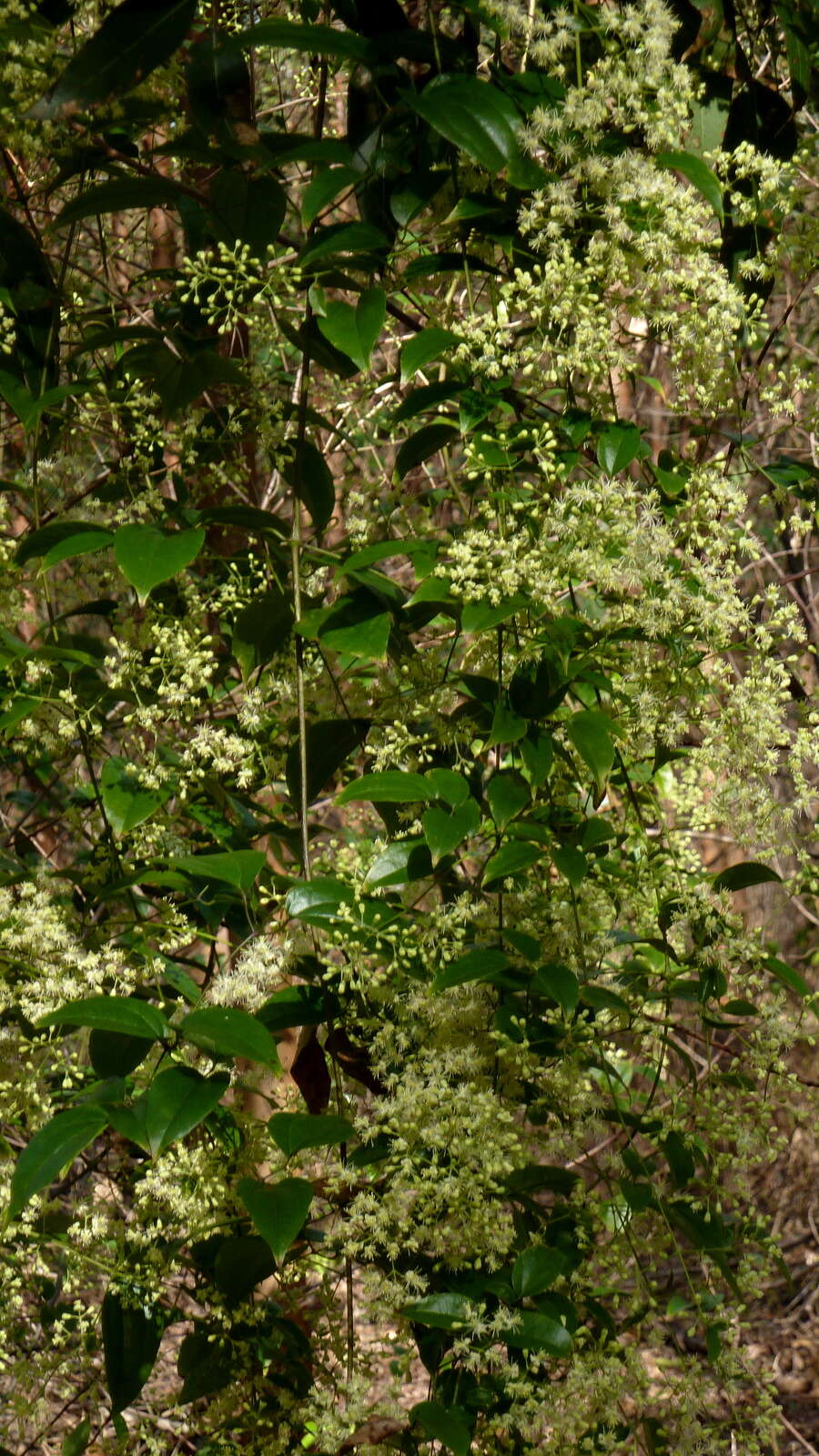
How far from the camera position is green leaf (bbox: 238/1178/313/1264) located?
890 millimetres

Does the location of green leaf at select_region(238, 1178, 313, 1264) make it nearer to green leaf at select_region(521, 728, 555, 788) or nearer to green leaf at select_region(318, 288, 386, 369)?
green leaf at select_region(521, 728, 555, 788)

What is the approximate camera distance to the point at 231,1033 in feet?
3.03

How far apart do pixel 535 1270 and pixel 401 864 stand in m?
0.36

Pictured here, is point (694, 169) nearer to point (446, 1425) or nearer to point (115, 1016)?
point (115, 1016)

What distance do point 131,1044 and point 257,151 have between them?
845mm

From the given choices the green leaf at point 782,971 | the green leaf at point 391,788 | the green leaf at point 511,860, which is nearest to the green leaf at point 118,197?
the green leaf at point 391,788

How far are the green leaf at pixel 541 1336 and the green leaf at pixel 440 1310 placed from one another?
43 mm

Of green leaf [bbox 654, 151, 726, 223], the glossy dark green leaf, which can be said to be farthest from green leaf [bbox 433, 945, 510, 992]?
green leaf [bbox 654, 151, 726, 223]

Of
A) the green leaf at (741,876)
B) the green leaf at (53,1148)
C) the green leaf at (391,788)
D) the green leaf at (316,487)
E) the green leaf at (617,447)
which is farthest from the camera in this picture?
the green leaf at (316,487)

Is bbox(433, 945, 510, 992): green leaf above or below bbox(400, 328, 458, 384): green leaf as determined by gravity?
below

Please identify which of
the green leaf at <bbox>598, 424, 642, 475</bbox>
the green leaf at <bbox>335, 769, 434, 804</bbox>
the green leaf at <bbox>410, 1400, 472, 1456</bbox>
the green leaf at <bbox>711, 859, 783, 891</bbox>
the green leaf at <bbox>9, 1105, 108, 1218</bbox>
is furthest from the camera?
the green leaf at <bbox>711, 859, 783, 891</bbox>

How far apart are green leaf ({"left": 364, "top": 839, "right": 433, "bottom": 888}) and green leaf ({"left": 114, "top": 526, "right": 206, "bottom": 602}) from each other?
0.31 m

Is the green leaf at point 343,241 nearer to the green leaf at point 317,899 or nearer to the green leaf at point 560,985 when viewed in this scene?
the green leaf at point 317,899

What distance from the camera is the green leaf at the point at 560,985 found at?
3.58ft
